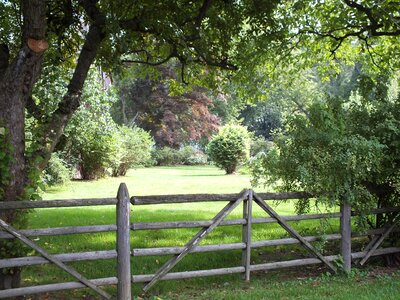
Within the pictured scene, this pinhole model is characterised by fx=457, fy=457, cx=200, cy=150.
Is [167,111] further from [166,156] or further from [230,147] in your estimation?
[230,147]

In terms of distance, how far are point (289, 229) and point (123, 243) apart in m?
2.73

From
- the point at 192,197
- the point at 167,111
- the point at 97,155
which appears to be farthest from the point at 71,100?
the point at 167,111

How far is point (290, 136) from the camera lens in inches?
295

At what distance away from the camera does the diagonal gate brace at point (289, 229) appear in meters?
7.08

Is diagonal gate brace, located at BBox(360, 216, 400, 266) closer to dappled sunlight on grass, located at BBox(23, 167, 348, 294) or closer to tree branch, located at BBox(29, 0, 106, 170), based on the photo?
dappled sunlight on grass, located at BBox(23, 167, 348, 294)

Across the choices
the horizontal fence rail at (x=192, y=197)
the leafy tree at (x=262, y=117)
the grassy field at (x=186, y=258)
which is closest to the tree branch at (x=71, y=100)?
the horizontal fence rail at (x=192, y=197)

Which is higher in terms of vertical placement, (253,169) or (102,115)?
(102,115)

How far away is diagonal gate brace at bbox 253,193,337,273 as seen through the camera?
279 inches

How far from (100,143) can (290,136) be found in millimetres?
17892

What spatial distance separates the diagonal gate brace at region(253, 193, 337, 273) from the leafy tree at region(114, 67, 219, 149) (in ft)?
135

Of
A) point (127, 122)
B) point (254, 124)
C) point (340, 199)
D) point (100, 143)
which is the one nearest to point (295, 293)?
point (340, 199)

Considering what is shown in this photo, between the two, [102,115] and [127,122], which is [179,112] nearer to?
[127,122]

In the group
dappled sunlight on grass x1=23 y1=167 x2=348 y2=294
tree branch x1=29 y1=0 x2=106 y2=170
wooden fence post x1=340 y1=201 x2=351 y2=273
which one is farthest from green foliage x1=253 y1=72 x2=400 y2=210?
tree branch x1=29 y1=0 x2=106 y2=170

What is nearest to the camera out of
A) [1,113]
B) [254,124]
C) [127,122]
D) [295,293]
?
[1,113]
